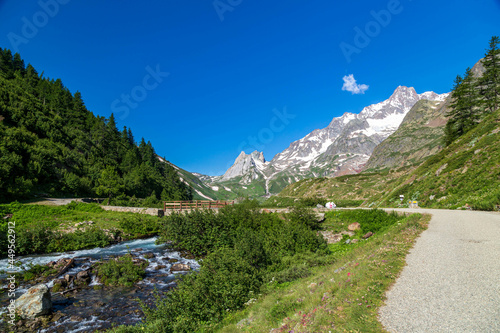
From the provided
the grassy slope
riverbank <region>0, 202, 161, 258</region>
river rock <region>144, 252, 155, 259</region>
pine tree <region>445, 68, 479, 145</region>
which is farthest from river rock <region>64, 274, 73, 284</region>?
pine tree <region>445, 68, 479, 145</region>

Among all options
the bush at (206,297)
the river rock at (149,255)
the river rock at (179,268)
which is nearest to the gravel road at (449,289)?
the bush at (206,297)

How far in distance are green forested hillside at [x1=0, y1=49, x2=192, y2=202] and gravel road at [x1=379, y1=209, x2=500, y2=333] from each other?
57.0 m

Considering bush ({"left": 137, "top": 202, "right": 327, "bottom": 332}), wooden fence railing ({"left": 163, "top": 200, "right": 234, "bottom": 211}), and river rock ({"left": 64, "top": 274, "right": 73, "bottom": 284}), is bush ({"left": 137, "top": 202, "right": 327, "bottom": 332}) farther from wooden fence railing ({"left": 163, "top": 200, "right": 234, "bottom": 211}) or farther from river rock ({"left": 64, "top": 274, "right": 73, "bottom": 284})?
river rock ({"left": 64, "top": 274, "right": 73, "bottom": 284})

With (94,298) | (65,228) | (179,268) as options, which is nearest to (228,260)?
(179,268)

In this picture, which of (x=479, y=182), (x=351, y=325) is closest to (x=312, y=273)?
(x=351, y=325)

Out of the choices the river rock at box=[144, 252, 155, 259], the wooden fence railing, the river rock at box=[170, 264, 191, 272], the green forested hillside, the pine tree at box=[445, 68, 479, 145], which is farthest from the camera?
the pine tree at box=[445, 68, 479, 145]

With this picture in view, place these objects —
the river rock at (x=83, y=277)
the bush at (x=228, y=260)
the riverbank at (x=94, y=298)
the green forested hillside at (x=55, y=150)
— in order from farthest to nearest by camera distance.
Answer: the green forested hillside at (x=55, y=150) < the river rock at (x=83, y=277) < the riverbank at (x=94, y=298) < the bush at (x=228, y=260)

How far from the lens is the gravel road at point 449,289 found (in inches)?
194

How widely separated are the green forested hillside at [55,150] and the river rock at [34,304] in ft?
126

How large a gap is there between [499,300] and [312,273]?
901 centimetres

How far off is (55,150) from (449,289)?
83797 millimetres

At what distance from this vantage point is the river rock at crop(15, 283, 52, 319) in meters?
12.4

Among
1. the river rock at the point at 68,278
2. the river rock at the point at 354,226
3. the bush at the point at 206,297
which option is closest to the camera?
the bush at the point at 206,297

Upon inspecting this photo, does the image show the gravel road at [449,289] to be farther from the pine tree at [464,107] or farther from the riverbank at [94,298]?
the pine tree at [464,107]
